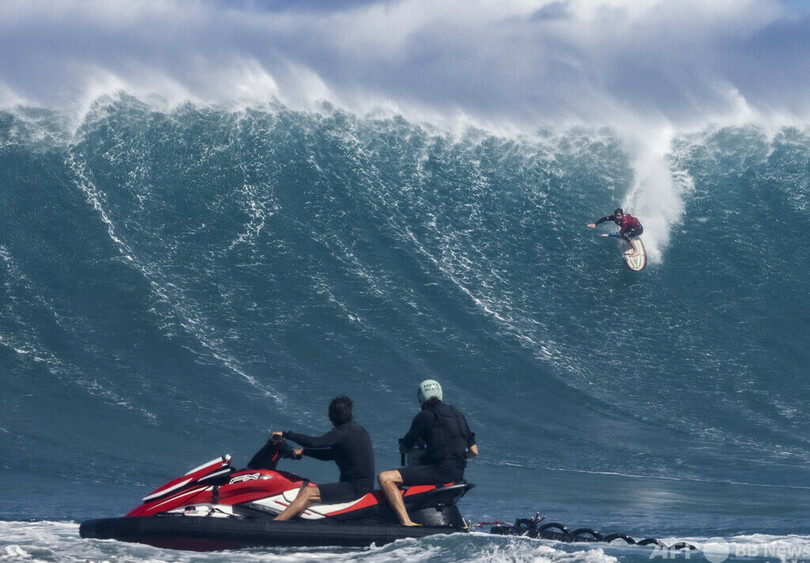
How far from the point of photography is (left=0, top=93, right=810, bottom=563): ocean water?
1276 centimetres

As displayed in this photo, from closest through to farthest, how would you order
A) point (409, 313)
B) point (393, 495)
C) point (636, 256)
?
1. point (393, 495)
2. point (409, 313)
3. point (636, 256)

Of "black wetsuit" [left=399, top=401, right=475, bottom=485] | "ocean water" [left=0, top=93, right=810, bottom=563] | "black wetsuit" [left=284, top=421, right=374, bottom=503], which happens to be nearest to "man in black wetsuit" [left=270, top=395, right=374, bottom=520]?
"black wetsuit" [left=284, top=421, right=374, bottom=503]

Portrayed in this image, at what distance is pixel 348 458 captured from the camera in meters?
8.57

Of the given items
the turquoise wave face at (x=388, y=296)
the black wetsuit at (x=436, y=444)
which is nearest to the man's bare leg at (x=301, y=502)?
the black wetsuit at (x=436, y=444)

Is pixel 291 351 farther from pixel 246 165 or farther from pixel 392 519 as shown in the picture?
pixel 392 519

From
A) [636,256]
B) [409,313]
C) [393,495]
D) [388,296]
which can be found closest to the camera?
[393,495]

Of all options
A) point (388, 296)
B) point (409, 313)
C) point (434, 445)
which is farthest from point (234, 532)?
point (388, 296)

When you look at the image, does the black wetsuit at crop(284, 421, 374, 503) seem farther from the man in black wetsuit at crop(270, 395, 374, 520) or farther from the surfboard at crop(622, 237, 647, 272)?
the surfboard at crop(622, 237, 647, 272)

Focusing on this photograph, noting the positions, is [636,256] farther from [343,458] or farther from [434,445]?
[343,458]

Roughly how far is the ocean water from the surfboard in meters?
0.23

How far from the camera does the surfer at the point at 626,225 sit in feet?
76.6

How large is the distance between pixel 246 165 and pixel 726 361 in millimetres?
12351

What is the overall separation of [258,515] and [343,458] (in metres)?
0.82

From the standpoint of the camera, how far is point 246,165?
83.4 feet
